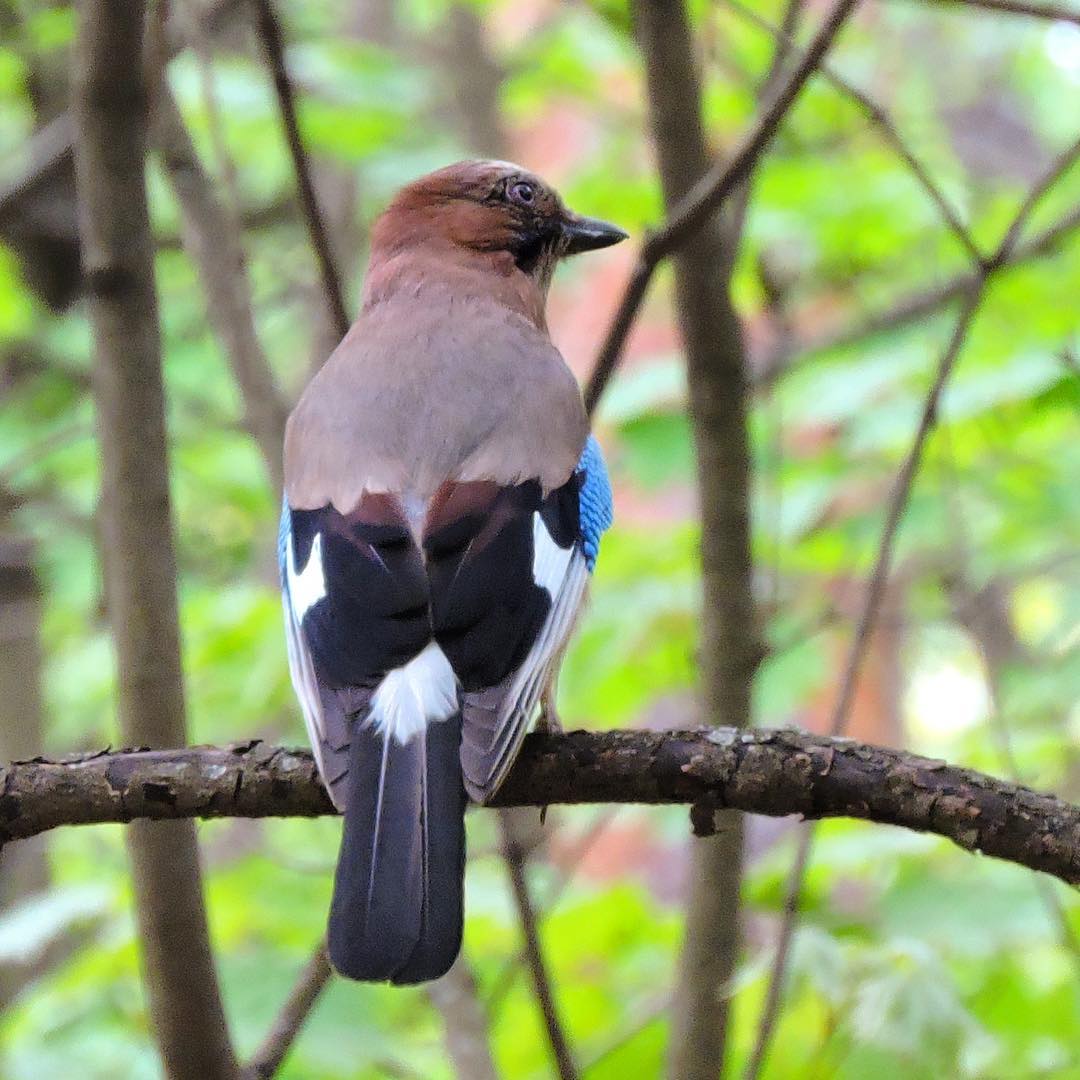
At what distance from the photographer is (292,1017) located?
2.64m

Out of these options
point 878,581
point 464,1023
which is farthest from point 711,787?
point 464,1023

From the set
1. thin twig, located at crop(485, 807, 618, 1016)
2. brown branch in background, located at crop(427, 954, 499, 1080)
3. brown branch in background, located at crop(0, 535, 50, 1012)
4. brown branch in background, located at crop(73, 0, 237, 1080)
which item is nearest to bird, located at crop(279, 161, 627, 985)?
brown branch in background, located at crop(73, 0, 237, 1080)

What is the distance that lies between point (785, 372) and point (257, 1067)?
2.16 meters

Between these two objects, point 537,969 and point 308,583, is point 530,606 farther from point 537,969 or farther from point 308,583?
point 537,969

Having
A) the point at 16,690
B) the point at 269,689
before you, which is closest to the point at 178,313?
the point at 16,690

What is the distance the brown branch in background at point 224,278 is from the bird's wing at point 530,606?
86 cm

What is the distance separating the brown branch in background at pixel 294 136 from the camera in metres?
2.86

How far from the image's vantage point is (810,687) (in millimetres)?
4566

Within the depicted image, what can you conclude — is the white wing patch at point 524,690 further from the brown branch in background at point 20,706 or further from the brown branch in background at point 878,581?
the brown branch in background at point 20,706

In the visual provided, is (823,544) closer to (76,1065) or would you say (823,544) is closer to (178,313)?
(76,1065)

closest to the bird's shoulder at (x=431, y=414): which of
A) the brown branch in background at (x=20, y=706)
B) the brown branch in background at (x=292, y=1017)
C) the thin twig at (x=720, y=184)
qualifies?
the thin twig at (x=720, y=184)

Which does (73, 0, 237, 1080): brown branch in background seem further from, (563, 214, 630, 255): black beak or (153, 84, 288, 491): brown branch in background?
(563, 214, 630, 255): black beak

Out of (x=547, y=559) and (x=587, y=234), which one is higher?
(x=587, y=234)

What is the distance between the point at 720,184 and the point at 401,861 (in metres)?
1.30
